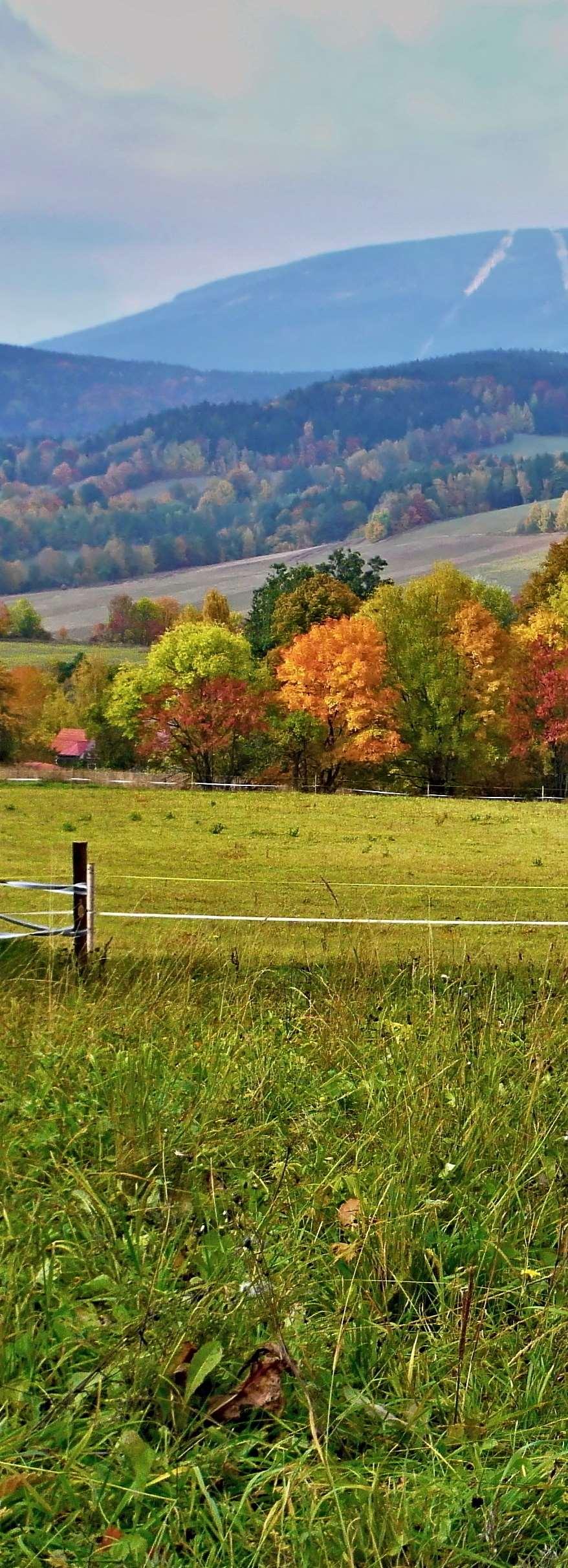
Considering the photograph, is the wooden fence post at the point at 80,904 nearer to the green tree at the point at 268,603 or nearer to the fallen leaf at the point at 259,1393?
the fallen leaf at the point at 259,1393

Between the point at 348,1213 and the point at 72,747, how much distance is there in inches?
1913

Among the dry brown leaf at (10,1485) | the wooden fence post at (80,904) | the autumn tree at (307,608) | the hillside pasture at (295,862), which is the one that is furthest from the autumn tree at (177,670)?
the dry brown leaf at (10,1485)

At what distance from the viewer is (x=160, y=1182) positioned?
12.3 feet

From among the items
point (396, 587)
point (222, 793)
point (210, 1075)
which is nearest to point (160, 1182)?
point (210, 1075)

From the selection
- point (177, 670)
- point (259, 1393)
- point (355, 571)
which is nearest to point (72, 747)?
point (177, 670)

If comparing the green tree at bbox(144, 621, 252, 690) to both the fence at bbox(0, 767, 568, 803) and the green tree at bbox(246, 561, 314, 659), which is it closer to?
the green tree at bbox(246, 561, 314, 659)

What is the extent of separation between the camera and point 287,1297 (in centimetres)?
302

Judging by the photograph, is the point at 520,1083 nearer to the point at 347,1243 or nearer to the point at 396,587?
the point at 347,1243

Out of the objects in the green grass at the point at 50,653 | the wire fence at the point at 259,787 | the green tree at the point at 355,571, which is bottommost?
the wire fence at the point at 259,787

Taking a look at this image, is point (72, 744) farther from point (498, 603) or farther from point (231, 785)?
point (498, 603)

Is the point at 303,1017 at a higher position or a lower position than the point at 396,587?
lower

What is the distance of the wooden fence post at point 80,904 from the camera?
9.48 meters

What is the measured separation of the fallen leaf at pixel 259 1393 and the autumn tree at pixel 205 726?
38500mm

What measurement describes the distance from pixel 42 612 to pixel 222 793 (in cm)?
15437
